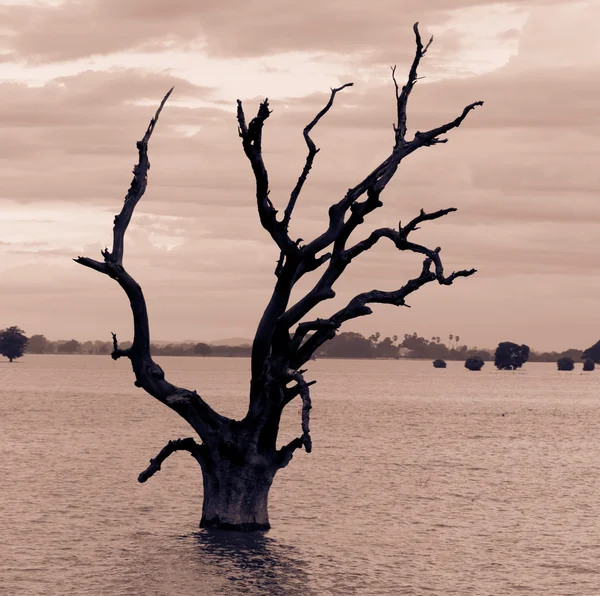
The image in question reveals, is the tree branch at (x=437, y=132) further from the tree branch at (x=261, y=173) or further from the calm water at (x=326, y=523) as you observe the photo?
the calm water at (x=326, y=523)

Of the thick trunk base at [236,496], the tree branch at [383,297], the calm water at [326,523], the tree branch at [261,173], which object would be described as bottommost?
the calm water at [326,523]

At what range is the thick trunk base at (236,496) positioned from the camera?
88.9 feet

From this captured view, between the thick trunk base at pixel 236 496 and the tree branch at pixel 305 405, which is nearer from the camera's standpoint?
the tree branch at pixel 305 405

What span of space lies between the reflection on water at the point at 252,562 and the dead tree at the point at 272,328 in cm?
39

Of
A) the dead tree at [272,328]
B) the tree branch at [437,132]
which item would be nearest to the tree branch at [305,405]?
the dead tree at [272,328]

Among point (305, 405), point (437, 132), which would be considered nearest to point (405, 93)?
point (437, 132)

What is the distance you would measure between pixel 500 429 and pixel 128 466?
4110cm

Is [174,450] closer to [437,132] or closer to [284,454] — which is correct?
[284,454]

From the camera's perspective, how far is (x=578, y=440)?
72.8m

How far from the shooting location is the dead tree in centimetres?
2658

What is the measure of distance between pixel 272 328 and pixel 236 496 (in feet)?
13.6

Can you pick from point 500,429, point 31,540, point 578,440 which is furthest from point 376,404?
point 31,540

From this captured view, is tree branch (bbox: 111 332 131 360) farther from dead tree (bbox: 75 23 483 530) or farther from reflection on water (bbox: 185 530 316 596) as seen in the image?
reflection on water (bbox: 185 530 316 596)

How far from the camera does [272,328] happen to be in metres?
27.2
